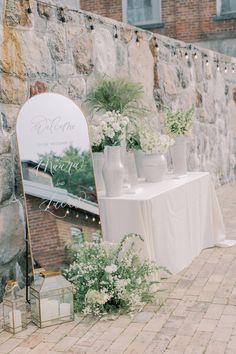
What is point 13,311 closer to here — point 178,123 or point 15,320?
point 15,320

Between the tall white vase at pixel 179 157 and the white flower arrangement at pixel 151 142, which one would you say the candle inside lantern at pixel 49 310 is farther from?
the tall white vase at pixel 179 157

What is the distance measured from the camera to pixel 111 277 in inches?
151

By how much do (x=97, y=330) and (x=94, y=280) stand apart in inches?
17.2

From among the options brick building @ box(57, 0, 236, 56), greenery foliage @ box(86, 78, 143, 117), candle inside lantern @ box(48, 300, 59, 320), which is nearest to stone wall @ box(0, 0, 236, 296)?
greenery foliage @ box(86, 78, 143, 117)

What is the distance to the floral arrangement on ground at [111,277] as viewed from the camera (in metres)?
3.81

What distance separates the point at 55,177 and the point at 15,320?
3.61ft

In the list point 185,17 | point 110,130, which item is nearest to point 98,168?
point 110,130

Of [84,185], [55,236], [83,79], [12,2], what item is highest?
[12,2]

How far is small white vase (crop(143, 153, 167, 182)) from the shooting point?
198 inches

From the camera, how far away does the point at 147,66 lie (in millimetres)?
6602

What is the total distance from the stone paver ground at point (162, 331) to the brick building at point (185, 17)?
31.0 ft

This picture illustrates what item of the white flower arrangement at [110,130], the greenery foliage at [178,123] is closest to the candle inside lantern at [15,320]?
the white flower arrangement at [110,130]

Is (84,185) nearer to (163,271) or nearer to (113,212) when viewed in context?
(113,212)

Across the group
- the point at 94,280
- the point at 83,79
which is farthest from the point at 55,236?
the point at 83,79
